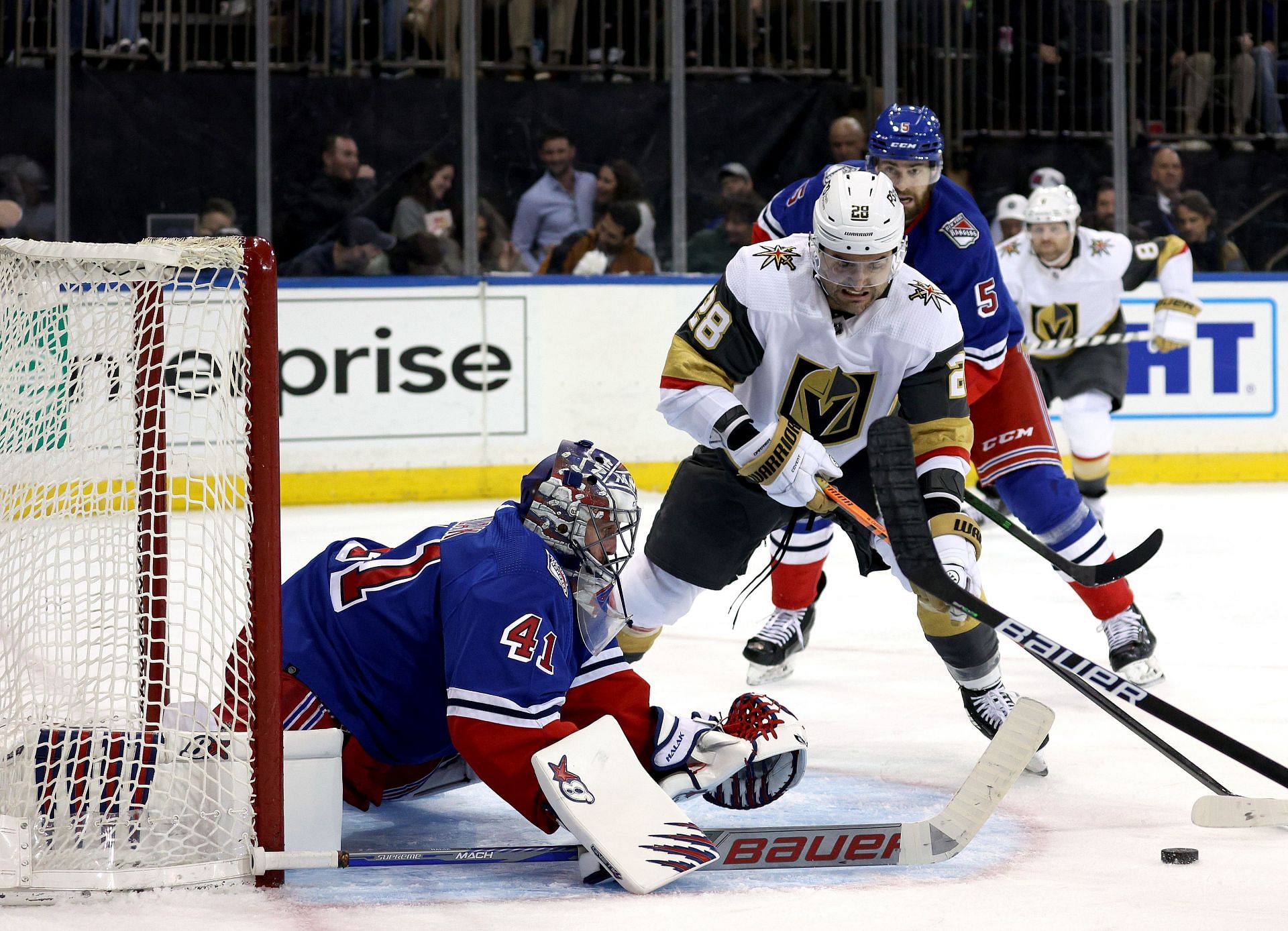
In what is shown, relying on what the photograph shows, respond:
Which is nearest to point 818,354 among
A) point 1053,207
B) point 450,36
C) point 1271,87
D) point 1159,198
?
point 1053,207

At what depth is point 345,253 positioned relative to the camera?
21.1 ft

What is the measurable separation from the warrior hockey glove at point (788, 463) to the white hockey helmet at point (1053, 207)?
286cm

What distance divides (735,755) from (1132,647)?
151cm

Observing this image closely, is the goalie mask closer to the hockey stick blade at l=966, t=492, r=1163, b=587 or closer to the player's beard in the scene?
the hockey stick blade at l=966, t=492, r=1163, b=587

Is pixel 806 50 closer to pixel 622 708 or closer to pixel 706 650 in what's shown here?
pixel 706 650

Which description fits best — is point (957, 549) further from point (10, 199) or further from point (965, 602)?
point (10, 199)

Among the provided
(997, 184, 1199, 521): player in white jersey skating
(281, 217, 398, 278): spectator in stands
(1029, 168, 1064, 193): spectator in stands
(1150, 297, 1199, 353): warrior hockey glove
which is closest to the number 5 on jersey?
(997, 184, 1199, 521): player in white jersey skating

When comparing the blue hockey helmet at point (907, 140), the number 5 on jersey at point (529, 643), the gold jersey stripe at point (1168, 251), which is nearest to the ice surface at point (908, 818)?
the number 5 on jersey at point (529, 643)

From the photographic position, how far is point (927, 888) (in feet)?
6.80

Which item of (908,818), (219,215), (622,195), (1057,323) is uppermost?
(622,195)

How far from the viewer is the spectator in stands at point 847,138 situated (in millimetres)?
6891

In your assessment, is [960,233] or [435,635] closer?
[435,635]

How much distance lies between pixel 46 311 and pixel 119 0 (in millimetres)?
4594

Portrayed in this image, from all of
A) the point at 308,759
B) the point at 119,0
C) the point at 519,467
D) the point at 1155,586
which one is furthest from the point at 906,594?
the point at 119,0
